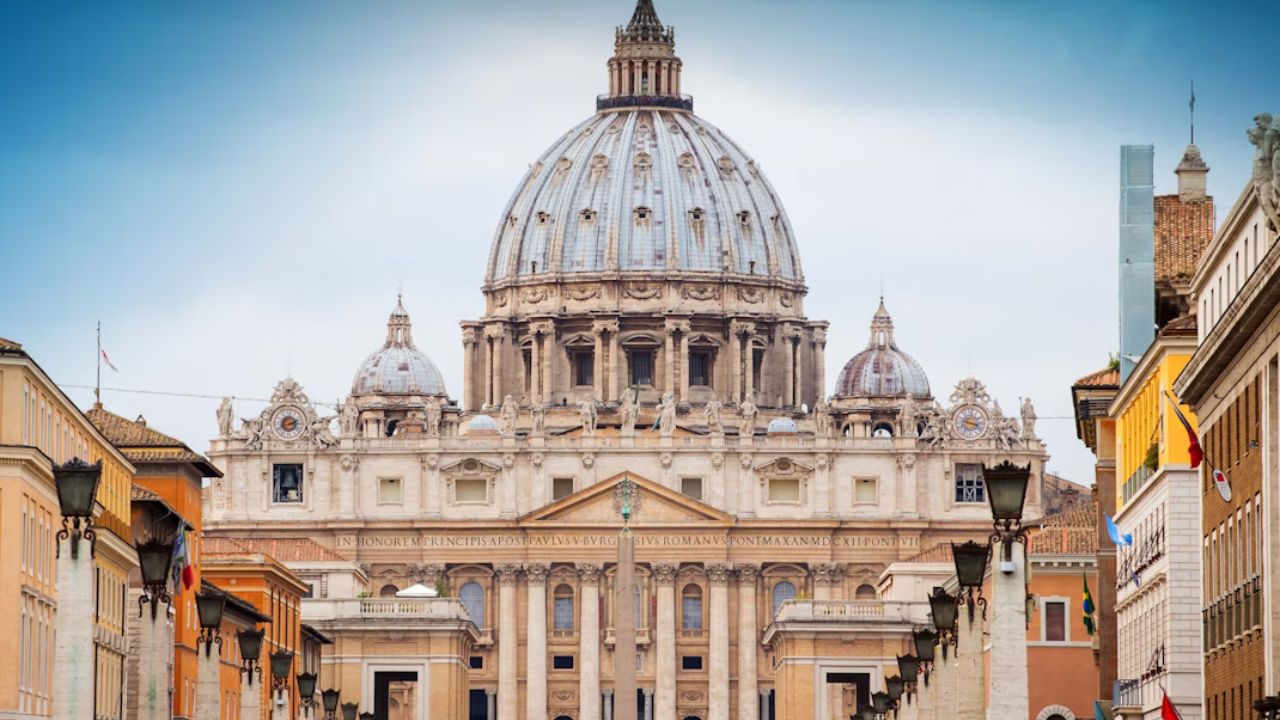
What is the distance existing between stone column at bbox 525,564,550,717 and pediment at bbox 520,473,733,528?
2.66m

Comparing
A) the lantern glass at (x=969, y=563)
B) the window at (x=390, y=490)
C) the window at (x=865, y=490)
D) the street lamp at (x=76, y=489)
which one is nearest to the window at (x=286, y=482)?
the window at (x=390, y=490)

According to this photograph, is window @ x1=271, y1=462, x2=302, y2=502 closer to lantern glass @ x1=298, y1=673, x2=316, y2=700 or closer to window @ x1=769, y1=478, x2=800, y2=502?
window @ x1=769, y1=478, x2=800, y2=502

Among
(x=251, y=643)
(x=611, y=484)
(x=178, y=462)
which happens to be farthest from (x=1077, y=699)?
(x=611, y=484)

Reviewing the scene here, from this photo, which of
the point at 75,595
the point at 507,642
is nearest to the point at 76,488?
the point at 75,595

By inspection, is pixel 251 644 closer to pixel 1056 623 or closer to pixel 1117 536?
pixel 1117 536

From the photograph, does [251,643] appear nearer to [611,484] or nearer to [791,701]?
[791,701]

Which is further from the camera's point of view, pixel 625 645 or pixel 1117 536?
pixel 625 645

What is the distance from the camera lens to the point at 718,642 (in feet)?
599

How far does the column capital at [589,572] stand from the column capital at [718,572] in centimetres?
506

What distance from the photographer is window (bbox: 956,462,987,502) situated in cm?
18625

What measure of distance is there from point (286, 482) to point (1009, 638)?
14653 cm

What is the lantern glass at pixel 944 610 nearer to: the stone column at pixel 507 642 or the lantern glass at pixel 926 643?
the lantern glass at pixel 926 643

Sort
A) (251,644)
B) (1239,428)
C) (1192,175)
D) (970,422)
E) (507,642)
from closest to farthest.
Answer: (1239,428) < (251,644) < (1192,175) < (507,642) < (970,422)

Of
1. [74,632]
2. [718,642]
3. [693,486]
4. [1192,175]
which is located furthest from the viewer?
[693,486]
